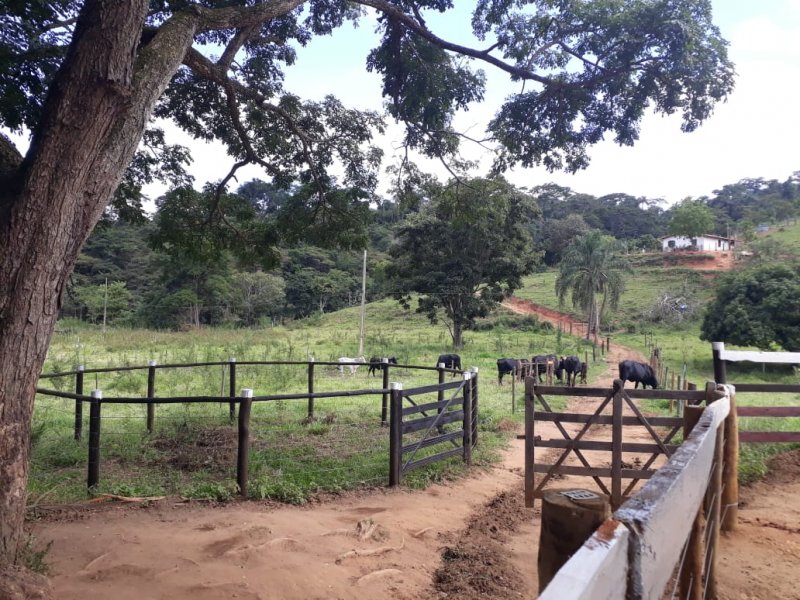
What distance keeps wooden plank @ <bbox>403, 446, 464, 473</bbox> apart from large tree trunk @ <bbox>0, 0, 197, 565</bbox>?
4105 millimetres

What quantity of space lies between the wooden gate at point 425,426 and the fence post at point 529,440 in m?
1.35

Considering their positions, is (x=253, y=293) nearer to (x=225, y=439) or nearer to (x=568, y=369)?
(x=568, y=369)

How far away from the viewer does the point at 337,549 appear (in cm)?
476

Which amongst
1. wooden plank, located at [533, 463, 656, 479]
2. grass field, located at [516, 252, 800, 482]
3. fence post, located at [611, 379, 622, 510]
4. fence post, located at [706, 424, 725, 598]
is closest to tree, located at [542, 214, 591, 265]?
grass field, located at [516, 252, 800, 482]

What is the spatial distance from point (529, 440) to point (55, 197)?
4864 mm

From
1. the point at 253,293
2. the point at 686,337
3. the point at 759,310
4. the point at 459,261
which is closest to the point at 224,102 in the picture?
the point at 459,261

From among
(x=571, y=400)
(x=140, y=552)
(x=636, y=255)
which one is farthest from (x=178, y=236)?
(x=636, y=255)

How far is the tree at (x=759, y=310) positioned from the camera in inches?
1011

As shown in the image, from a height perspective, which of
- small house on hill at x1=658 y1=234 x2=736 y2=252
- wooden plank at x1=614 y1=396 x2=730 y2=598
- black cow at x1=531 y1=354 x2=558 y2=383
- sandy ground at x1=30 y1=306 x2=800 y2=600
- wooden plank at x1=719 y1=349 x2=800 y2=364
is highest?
small house on hill at x1=658 y1=234 x2=736 y2=252

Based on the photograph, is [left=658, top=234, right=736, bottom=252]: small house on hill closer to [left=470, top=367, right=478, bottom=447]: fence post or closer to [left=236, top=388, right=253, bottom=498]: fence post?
[left=470, top=367, right=478, bottom=447]: fence post

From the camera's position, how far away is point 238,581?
13.4 ft

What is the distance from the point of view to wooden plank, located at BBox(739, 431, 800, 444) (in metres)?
6.21

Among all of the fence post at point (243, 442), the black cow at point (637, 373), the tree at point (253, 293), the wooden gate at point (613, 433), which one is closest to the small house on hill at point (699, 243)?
the tree at point (253, 293)

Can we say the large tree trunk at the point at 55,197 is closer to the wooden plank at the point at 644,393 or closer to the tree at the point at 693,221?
the wooden plank at the point at 644,393
